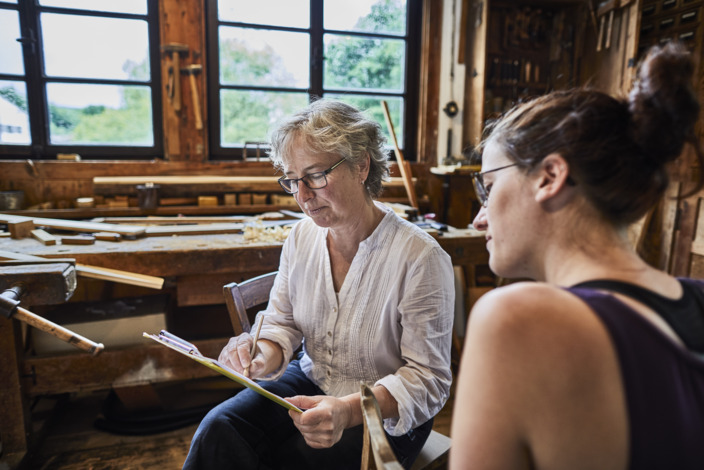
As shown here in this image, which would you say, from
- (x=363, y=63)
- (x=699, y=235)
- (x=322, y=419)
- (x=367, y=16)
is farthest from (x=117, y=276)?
(x=699, y=235)

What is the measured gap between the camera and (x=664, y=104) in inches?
28.9

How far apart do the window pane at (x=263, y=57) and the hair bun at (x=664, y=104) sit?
3785 millimetres

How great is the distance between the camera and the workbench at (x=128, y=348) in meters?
2.18

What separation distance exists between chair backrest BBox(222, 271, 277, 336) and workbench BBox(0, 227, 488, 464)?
1.71ft

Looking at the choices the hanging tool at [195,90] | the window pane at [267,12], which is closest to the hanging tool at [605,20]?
the window pane at [267,12]

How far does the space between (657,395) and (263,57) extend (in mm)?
4118

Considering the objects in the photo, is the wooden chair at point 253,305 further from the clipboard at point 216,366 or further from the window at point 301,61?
the window at point 301,61

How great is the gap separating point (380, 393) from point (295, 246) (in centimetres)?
70

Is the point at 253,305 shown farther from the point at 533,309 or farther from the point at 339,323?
the point at 533,309

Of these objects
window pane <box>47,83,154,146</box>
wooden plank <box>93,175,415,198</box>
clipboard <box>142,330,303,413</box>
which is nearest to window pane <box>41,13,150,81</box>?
window pane <box>47,83,154,146</box>

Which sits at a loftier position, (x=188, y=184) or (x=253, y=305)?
(x=188, y=184)

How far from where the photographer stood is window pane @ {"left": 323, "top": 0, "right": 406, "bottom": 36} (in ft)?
14.0

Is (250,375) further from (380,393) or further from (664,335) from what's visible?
(664,335)

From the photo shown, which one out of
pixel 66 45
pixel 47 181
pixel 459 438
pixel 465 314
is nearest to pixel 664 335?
pixel 459 438
